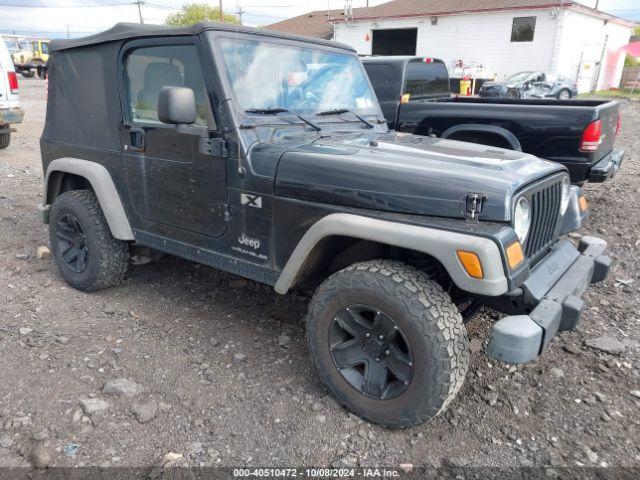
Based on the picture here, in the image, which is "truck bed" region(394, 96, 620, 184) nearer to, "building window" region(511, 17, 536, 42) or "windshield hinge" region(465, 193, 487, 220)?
"windshield hinge" region(465, 193, 487, 220)

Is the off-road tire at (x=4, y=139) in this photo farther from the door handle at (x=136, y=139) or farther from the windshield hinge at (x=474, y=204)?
the windshield hinge at (x=474, y=204)

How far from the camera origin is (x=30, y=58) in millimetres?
34875

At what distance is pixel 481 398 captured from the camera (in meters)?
2.87

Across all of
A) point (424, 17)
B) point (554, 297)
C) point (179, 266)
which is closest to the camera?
point (554, 297)

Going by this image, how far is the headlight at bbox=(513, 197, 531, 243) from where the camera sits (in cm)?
237

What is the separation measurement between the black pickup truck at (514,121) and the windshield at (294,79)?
2.27 meters

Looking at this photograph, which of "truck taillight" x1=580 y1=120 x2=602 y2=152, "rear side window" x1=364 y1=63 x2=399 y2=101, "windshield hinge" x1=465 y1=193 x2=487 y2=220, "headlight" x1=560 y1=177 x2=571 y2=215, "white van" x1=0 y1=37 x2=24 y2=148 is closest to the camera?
"windshield hinge" x1=465 y1=193 x2=487 y2=220

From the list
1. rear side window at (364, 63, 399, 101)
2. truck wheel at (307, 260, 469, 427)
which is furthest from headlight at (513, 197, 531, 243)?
rear side window at (364, 63, 399, 101)

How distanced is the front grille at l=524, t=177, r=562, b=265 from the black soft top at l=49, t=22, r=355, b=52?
1839 mm

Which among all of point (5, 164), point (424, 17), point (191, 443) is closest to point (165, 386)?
point (191, 443)

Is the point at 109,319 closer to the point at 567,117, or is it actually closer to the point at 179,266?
the point at 179,266

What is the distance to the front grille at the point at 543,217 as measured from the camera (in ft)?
8.48

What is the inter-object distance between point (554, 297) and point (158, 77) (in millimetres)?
2676

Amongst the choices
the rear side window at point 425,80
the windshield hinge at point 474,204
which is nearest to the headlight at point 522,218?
the windshield hinge at point 474,204
